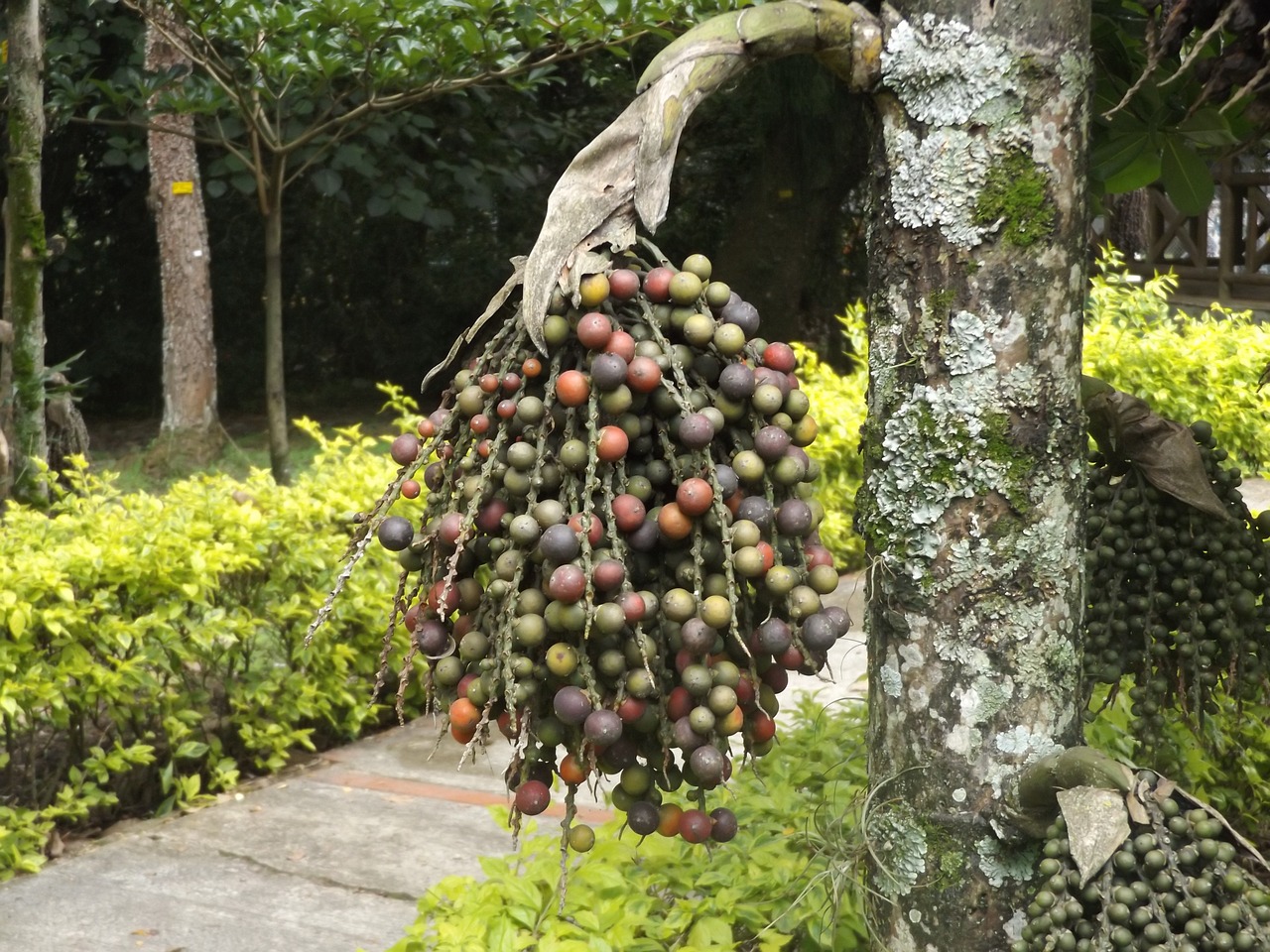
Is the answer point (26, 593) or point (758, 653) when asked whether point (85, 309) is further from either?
point (758, 653)

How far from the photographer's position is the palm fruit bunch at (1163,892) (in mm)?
1329

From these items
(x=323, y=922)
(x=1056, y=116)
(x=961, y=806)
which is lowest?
(x=323, y=922)

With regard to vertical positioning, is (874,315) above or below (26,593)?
above

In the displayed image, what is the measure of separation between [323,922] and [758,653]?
225cm

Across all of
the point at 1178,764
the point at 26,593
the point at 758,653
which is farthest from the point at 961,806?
the point at 26,593

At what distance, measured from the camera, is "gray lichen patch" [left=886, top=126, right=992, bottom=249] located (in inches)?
62.2

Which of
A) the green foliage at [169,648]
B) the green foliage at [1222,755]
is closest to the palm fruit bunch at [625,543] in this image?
the green foliage at [1222,755]

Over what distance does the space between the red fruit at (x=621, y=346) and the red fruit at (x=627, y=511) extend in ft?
0.49

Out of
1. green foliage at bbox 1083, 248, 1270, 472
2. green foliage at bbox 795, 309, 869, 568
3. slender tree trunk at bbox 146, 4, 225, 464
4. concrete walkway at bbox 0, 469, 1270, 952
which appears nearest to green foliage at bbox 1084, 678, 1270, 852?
concrete walkway at bbox 0, 469, 1270, 952

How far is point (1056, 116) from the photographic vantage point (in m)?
1.58

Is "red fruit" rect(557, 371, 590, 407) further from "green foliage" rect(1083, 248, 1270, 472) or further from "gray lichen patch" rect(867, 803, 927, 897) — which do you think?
"green foliage" rect(1083, 248, 1270, 472)

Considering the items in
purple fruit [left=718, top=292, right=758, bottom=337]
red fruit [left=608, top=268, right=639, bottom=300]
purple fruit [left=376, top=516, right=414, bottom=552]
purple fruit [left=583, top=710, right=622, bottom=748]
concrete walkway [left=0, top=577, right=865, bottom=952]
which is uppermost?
red fruit [left=608, top=268, right=639, bottom=300]

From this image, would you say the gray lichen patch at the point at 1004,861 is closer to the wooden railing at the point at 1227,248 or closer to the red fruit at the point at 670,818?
the red fruit at the point at 670,818

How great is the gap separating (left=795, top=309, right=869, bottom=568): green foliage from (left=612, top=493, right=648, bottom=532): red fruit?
15.5 ft
